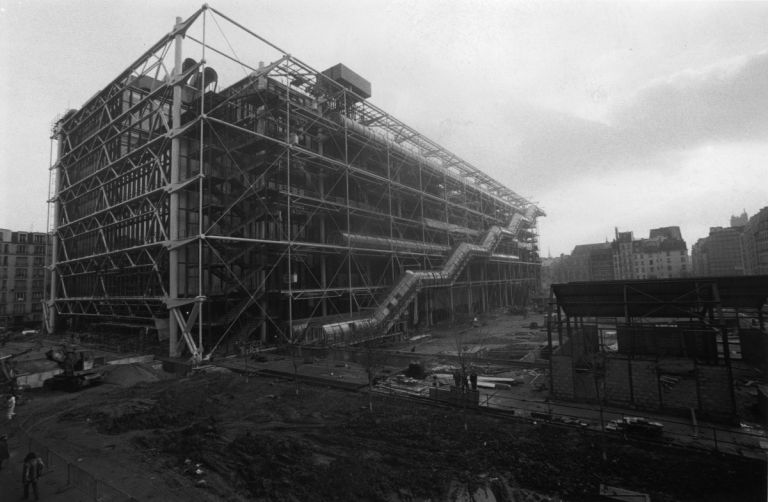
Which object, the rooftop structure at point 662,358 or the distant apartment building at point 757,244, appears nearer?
the rooftop structure at point 662,358

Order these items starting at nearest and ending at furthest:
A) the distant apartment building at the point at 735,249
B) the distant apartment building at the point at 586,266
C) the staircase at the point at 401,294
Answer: the staircase at the point at 401,294 < the distant apartment building at the point at 735,249 < the distant apartment building at the point at 586,266

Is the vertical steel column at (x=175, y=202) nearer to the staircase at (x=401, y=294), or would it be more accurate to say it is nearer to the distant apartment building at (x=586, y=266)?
the staircase at (x=401, y=294)

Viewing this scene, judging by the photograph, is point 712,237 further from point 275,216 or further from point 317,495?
point 317,495

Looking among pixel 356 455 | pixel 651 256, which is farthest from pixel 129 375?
pixel 651 256

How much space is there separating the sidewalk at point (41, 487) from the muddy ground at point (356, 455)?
95 centimetres

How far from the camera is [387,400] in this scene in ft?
56.3

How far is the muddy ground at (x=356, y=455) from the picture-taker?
9625 mm

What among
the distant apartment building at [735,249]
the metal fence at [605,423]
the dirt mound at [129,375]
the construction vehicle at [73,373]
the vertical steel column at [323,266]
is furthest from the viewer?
the distant apartment building at [735,249]

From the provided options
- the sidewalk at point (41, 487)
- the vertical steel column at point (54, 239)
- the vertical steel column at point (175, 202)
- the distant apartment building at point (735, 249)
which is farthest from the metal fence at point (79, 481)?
the distant apartment building at point (735, 249)

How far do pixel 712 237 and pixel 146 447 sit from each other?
14035 cm

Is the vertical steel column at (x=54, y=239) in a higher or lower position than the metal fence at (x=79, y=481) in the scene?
higher

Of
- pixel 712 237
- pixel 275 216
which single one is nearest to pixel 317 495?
pixel 275 216

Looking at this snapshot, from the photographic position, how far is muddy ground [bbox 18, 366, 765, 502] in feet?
31.6

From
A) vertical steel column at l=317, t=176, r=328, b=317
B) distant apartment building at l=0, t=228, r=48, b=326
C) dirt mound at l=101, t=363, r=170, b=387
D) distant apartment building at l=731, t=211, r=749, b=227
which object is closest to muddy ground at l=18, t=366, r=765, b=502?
dirt mound at l=101, t=363, r=170, b=387
